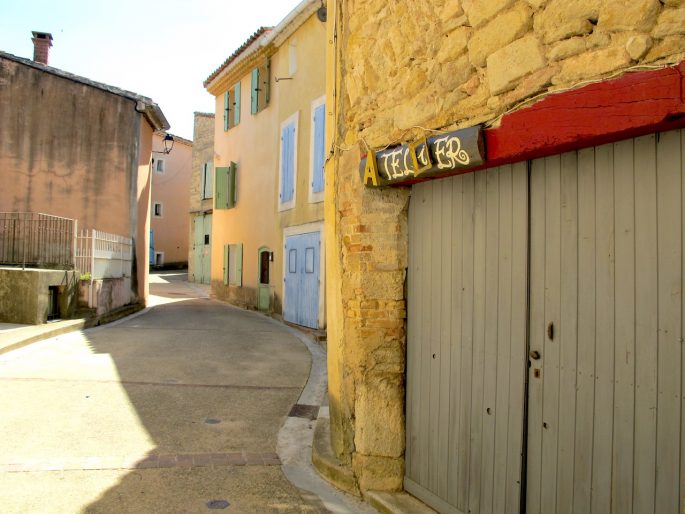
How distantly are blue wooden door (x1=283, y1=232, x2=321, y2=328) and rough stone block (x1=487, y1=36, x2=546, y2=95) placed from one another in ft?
27.5

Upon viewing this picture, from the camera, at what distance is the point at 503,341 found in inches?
123

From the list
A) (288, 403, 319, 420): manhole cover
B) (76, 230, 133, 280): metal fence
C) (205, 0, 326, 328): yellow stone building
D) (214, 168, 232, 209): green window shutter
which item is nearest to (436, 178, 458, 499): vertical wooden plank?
(288, 403, 319, 420): manhole cover

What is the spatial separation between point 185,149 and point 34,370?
27.1m

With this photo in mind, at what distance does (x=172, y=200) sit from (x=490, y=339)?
31009 mm

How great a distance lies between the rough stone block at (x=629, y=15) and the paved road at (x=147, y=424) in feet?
10.5

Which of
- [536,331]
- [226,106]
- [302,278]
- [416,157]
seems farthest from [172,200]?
[536,331]

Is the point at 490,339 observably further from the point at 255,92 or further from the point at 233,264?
the point at 233,264

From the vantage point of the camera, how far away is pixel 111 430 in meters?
5.11

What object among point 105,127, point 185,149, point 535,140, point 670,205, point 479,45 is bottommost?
point 670,205

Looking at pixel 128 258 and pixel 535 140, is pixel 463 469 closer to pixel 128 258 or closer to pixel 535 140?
pixel 535 140

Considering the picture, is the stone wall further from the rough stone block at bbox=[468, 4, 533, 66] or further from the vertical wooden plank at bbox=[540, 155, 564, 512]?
the vertical wooden plank at bbox=[540, 155, 564, 512]

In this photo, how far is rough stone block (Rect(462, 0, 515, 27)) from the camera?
2951 millimetres

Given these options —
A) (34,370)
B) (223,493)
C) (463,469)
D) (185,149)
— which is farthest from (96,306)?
(185,149)

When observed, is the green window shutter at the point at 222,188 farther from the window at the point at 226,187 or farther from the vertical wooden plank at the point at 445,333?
the vertical wooden plank at the point at 445,333
